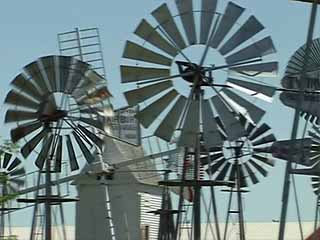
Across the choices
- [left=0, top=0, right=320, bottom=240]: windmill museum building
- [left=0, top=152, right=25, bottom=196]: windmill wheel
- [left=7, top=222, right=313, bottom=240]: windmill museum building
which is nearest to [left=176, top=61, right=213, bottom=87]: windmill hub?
[left=0, top=0, right=320, bottom=240]: windmill museum building

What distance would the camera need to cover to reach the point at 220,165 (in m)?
40.4

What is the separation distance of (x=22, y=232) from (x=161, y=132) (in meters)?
54.8

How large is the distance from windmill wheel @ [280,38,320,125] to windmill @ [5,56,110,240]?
6.89 m

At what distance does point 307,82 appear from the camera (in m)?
24.8

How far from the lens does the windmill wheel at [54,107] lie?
32594 mm

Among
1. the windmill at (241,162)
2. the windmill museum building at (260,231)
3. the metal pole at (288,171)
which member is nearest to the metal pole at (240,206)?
the windmill at (241,162)

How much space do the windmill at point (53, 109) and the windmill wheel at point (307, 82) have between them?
22.6 feet

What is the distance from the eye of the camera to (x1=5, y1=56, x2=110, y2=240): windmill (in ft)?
107

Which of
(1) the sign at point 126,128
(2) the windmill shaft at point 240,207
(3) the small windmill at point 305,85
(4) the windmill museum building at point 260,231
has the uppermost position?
(3) the small windmill at point 305,85

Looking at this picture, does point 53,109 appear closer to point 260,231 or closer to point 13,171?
point 13,171

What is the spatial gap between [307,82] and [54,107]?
1084 centimetres

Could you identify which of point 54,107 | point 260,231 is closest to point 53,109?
point 54,107

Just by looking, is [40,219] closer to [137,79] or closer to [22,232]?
[137,79]

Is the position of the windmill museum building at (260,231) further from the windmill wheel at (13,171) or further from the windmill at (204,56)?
the windmill at (204,56)
